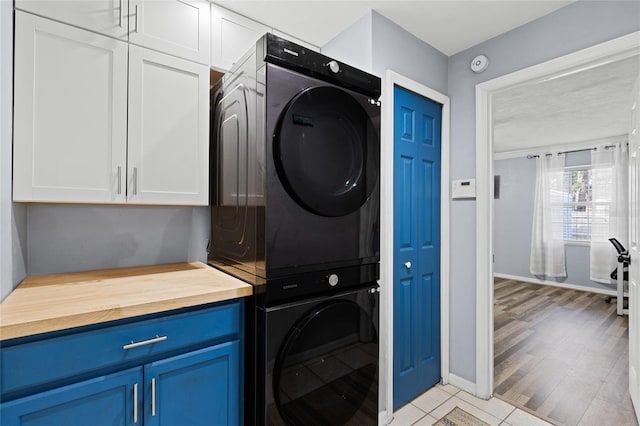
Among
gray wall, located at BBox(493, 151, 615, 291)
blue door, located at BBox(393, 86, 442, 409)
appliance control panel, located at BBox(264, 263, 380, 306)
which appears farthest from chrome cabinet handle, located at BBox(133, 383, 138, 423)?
gray wall, located at BBox(493, 151, 615, 291)

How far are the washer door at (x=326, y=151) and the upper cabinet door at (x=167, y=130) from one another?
68 cm

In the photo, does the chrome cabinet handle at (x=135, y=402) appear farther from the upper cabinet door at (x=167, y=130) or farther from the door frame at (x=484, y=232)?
the door frame at (x=484, y=232)

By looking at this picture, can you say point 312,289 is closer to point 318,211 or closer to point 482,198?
point 318,211

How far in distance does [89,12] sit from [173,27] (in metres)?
0.37

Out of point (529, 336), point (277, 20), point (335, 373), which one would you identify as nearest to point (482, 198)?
point (335, 373)

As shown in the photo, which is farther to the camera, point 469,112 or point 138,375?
point 469,112

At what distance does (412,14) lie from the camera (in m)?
1.97

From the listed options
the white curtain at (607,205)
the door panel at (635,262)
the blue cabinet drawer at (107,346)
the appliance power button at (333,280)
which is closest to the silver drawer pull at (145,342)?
the blue cabinet drawer at (107,346)

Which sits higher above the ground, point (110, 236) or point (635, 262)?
point (110, 236)

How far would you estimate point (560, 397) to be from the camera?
2.22 metres

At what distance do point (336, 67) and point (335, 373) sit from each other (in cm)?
138

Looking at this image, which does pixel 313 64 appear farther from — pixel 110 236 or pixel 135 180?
pixel 110 236

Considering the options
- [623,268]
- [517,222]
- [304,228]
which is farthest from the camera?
[517,222]

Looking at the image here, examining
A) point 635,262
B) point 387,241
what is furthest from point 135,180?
point 635,262
